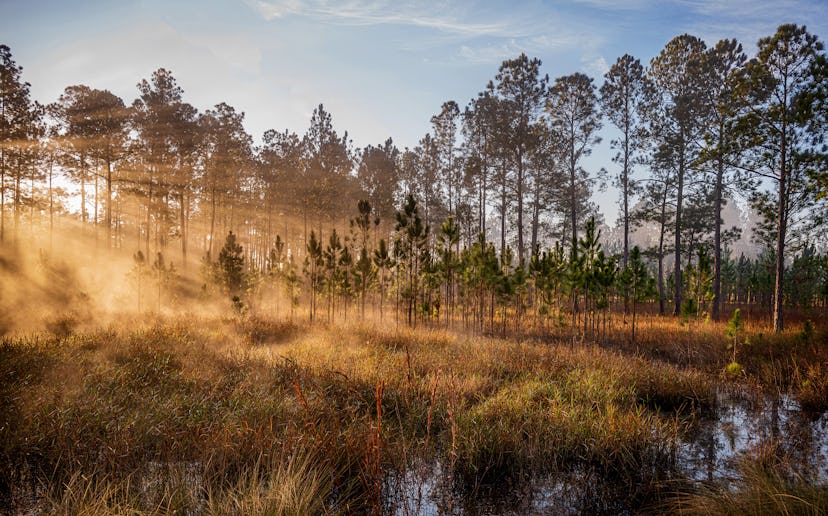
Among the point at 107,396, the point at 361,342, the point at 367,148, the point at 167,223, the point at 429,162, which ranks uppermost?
the point at 367,148

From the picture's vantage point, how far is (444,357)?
10203 mm

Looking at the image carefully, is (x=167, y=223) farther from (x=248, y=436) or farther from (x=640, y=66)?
(x=640, y=66)

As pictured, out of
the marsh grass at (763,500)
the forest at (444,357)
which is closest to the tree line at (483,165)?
the forest at (444,357)

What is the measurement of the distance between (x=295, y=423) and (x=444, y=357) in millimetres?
5974

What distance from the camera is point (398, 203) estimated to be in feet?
136

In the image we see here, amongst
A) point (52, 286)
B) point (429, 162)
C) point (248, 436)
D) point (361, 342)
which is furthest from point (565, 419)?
point (429, 162)

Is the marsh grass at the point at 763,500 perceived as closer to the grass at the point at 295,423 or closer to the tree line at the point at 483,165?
the grass at the point at 295,423

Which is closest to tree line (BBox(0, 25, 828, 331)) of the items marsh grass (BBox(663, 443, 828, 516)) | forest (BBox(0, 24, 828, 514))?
forest (BBox(0, 24, 828, 514))

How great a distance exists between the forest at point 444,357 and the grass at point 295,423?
1.9 inches

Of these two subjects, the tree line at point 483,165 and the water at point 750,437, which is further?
the tree line at point 483,165

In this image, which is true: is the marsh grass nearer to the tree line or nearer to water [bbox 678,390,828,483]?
water [bbox 678,390,828,483]

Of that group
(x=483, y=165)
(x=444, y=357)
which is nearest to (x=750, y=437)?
(x=444, y=357)

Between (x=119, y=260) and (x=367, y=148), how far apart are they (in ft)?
84.5

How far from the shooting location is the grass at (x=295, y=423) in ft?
12.4
